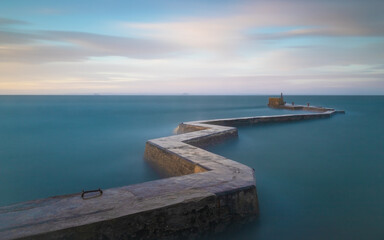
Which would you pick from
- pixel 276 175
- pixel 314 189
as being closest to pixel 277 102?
pixel 276 175

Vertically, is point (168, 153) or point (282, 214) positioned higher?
point (168, 153)

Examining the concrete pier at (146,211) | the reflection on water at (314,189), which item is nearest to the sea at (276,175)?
the reflection on water at (314,189)

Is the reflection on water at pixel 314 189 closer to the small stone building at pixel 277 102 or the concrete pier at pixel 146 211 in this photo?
the concrete pier at pixel 146 211

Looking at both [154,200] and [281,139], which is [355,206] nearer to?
[154,200]

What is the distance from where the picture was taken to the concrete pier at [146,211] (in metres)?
2.28

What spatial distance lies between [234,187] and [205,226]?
A: 0.61m

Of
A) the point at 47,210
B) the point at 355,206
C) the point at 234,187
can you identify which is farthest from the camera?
the point at 355,206

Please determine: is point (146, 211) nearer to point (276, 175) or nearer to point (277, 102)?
point (276, 175)

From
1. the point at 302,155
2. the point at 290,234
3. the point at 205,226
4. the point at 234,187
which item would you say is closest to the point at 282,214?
the point at 290,234

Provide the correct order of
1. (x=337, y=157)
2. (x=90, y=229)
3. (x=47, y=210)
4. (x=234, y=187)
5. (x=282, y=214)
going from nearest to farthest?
(x=90, y=229) → (x=47, y=210) → (x=234, y=187) → (x=282, y=214) → (x=337, y=157)

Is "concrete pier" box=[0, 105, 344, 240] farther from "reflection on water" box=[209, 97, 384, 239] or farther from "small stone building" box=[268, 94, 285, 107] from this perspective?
"small stone building" box=[268, 94, 285, 107]

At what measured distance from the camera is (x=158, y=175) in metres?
5.48

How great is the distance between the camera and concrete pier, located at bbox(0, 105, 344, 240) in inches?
89.9

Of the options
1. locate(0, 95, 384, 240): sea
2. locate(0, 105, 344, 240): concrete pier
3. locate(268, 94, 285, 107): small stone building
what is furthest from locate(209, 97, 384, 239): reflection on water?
locate(268, 94, 285, 107): small stone building
